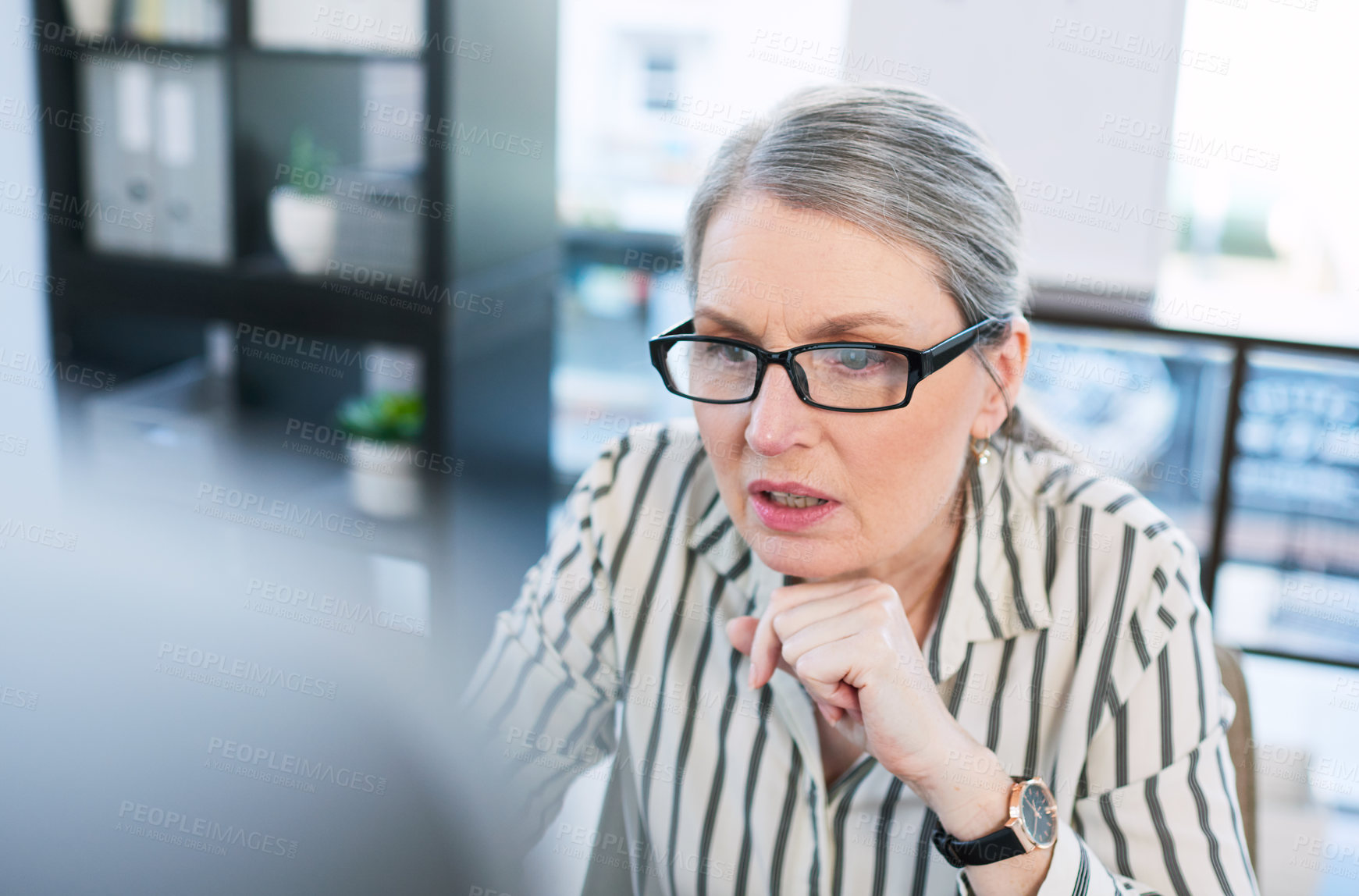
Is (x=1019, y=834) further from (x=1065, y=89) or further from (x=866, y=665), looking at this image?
(x=1065, y=89)

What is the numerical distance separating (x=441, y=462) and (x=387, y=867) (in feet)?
7.07

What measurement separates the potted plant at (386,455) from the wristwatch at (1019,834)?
1.89 meters

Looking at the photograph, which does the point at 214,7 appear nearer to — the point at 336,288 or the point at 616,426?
the point at 336,288

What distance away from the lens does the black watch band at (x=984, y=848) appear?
0.87 metres

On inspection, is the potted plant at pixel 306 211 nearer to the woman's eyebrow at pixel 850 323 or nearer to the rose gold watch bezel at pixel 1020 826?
the woman's eyebrow at pixel 850 323

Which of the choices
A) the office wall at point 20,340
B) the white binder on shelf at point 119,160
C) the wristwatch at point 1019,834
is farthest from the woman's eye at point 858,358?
the white binder on shelf at point 119,160

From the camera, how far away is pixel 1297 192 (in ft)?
9.07

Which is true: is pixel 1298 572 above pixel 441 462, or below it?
below

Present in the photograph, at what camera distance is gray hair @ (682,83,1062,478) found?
90cm

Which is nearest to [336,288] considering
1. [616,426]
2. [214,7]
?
[214,7]

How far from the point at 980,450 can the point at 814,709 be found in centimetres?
30

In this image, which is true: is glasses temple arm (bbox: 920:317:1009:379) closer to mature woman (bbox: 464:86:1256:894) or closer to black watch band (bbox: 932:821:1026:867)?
mature woman (bbox: 464:86:1256:894)

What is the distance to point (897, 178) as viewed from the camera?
2.97ft

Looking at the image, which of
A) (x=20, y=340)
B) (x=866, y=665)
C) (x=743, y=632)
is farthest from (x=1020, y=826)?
(x=20, y=340)
